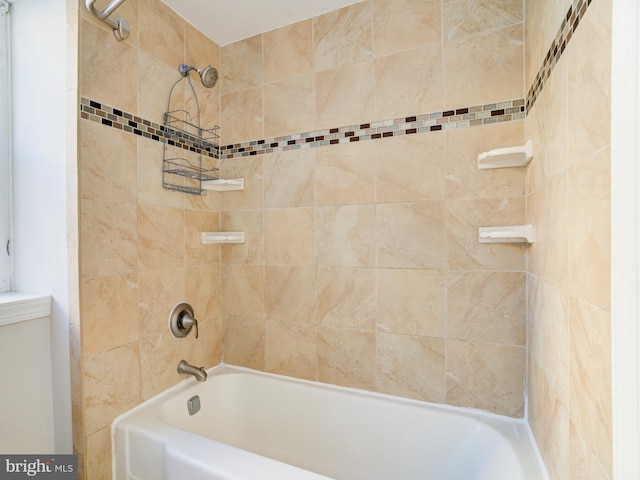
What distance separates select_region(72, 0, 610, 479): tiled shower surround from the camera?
4.29 ft

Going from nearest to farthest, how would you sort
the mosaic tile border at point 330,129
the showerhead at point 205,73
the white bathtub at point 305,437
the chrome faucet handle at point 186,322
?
1. the white bathtub at point 305,437
2. the mosaic tile border at point 330,129
3. the showerhead at point 205,73
4. the chrome faucet handle at point 186,322

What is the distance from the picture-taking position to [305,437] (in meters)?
1.63

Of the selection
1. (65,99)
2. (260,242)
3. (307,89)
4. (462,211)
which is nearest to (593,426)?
(462,211)

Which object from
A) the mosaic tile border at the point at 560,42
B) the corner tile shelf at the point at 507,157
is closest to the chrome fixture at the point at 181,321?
the corner tile shelf at the point at 507,157

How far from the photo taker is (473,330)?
1.40 meters

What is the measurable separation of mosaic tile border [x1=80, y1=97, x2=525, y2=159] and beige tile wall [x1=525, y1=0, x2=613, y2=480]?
19 centimetres

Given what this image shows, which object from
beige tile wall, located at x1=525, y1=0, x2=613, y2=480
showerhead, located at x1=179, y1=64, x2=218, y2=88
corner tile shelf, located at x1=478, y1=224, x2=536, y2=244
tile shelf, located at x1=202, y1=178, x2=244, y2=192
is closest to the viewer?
beige tile wall, located at x1=525, y1=0, x2=613, y2=480

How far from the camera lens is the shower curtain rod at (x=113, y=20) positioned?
1.20 meters

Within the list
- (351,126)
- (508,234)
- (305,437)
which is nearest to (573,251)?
(508,234)

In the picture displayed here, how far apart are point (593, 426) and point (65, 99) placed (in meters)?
1.89

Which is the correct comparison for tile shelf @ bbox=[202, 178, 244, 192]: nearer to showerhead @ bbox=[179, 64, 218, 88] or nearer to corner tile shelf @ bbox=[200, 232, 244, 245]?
corner tile shelf @ bbox=[200, 232, 244, 245]

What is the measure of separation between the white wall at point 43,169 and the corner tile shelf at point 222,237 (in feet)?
2.23

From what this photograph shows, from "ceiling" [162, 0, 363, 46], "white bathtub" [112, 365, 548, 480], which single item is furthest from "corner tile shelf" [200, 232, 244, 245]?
"ceiling" [162, 0, 363, 46]

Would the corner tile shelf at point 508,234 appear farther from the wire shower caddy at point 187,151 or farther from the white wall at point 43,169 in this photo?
the white wall at point 43,169
